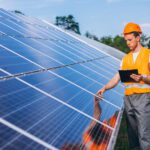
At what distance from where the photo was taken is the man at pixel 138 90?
6.46 metres

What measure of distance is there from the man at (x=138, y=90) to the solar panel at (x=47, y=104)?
1.43 feet

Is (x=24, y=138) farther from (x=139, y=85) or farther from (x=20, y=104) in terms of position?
(x=139, y=85)

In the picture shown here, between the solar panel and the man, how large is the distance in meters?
0.44

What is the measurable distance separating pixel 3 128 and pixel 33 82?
7.06ft

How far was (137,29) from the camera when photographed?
6.67 metres

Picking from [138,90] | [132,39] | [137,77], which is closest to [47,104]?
[137,77]

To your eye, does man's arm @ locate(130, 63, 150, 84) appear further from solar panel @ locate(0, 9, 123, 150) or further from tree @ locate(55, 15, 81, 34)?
tree @ locate(55, 15, 81, 34)

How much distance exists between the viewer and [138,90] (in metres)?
6.64

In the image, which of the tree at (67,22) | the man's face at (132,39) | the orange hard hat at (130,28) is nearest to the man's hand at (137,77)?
the man's face at (132,39)

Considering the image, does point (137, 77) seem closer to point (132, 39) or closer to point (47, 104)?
point (132, 39)

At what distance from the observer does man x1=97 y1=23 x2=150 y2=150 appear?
6.46 metres

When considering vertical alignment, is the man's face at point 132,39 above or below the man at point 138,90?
above

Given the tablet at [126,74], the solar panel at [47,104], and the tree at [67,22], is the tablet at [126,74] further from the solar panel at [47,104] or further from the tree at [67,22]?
the tree at [67,22]

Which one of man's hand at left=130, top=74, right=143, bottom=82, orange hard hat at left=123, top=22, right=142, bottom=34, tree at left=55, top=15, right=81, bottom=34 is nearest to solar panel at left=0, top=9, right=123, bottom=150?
man's hand at left=130, top=74, right=143, bottom=82
